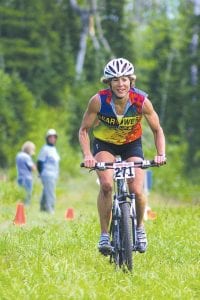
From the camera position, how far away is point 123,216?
8.04 m

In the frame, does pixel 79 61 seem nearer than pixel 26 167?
No

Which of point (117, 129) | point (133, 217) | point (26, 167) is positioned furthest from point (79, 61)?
point (133, 217)

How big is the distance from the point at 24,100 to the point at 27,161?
655 inches

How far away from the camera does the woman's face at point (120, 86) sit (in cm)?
819

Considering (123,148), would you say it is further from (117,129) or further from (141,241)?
(141,241)

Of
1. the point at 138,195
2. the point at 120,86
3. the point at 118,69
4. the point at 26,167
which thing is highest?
the point at 26,167

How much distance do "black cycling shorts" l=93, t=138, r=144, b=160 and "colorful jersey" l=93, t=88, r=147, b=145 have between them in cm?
7

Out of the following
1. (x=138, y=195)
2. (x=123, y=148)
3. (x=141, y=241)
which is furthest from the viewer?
(x=123, y=148)

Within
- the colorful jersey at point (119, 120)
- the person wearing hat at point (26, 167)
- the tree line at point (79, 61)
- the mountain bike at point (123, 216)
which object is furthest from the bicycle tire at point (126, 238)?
the tree line at point (79, 61)

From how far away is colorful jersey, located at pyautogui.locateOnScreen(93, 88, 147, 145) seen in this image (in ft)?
27.0

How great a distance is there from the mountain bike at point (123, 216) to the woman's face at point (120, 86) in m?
0.71

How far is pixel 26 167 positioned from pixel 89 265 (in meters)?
10.6

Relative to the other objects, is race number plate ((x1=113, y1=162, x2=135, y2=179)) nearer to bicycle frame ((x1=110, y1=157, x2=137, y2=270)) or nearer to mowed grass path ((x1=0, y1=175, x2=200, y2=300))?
bicycle frame ((x1=110, y1=157, x2=137, y2=270))

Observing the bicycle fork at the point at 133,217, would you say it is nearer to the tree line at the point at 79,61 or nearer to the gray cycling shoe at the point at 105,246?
the gray cycling shoe at the point at 105,246
